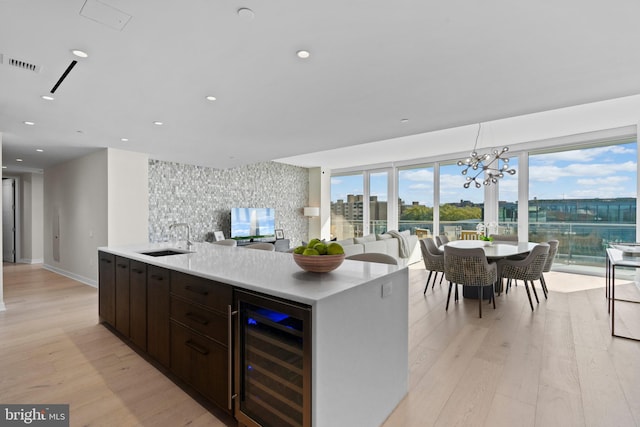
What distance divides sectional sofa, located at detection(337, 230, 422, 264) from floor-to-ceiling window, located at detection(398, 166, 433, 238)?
96cm

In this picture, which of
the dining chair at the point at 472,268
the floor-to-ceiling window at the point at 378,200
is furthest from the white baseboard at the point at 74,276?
the floor-to-ceiling window at the point at 378,200

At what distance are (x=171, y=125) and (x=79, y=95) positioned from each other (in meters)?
1.05

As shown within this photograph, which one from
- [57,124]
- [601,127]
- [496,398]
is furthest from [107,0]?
[601,127]

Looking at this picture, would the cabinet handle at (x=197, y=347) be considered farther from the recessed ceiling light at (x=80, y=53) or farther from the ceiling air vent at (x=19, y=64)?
the ceiling air vent at (x=19, y=64)

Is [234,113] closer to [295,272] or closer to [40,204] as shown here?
[295,272]

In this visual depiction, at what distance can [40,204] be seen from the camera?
7770mm

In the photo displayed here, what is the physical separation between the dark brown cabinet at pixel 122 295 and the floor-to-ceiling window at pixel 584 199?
739 centimetres

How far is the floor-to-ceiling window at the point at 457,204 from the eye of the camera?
7.14m

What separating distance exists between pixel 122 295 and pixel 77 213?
13.4 feet

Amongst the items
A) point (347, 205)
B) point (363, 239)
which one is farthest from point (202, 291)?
point (347, 205)

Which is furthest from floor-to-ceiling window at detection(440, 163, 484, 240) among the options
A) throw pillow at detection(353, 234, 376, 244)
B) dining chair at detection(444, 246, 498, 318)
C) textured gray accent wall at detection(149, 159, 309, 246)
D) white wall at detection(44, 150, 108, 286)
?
white wall at detection(44, 150, 108, 286)

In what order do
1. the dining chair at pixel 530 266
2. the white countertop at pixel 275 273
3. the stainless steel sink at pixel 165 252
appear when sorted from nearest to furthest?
1. the white countertop at pixel 275 273
2. the stainless steel sink at pixel 165 252
3. the dining chair at pixel 530 266

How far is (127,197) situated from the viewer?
516cm

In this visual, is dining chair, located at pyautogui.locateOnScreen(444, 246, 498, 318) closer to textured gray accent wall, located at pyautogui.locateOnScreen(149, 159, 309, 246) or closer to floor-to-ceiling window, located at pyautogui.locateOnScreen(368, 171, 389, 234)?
floor-to-ceiling window, located at pyautogui.locateOnScreen(368, 171, 389, 234)
